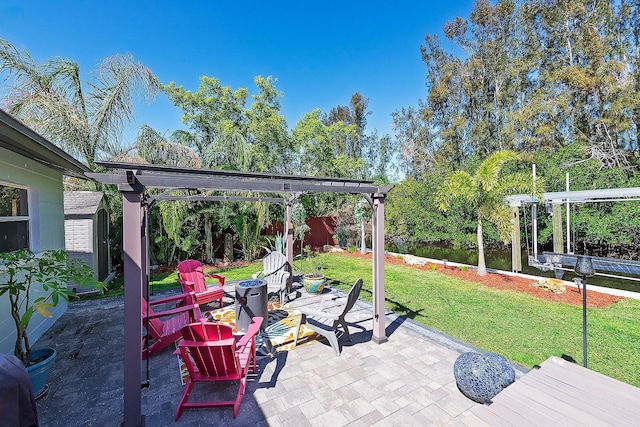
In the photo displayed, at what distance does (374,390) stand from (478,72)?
22788 mm

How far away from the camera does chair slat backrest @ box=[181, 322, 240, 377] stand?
295 centimetres

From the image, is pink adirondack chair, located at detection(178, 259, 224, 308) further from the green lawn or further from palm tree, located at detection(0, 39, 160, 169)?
palm tree, located at detection(0, 39, 160, 169)

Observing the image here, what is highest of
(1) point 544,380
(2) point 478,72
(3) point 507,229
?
(2) point 478,72

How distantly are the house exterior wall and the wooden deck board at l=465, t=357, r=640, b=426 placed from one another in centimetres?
577

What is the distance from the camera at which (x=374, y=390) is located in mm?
3338

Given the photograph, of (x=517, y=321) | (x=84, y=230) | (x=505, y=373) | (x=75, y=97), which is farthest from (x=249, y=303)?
(x=75, y=97)

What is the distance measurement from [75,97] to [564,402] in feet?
38.6

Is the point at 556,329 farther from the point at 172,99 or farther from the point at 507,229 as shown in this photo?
the point at 172,99

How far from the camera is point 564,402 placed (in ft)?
8.10

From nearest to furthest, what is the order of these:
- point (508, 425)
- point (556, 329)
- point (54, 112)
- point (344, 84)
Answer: point (508, 425) → point (556, 329) → point (54, 112) → point (344, 84)

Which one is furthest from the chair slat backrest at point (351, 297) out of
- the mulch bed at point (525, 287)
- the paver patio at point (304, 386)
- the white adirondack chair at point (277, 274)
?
the mulch bed at point (525, 287)

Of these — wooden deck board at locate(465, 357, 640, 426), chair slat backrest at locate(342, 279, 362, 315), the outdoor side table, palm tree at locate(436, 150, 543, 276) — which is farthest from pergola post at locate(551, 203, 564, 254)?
the outdoor side table

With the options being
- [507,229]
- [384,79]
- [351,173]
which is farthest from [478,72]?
[507,229]

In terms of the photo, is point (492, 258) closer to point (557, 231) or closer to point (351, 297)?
point (557, 231)
